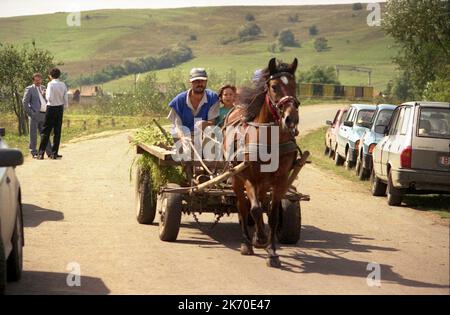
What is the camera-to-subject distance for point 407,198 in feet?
65.2

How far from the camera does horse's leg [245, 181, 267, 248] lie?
38.2 feet

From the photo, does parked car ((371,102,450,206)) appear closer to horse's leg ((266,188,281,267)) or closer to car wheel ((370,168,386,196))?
car wheel ((370,168,386,196))

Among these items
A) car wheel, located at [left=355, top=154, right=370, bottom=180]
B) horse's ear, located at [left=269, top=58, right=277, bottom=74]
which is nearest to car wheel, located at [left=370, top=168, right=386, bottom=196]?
car wheel, located at [left=355, top=154, right=370, bottom=180]

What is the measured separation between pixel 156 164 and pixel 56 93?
11.4m

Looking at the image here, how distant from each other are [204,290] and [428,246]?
458 centimetres

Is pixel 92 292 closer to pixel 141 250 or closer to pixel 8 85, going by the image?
pixel 141 250

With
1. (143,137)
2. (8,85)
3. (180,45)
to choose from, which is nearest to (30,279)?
(143,137)

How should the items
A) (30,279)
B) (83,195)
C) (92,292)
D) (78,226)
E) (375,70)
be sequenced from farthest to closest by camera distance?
(375,70), (83,195), (78,226), (30,279), (92,292)

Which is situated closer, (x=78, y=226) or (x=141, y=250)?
(x=141, y=250)

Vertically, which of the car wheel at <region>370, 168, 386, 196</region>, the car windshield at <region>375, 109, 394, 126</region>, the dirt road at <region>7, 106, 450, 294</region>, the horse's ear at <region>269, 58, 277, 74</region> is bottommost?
the car wheel at <region>370, 168, 386, 196</region>

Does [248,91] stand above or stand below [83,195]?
above

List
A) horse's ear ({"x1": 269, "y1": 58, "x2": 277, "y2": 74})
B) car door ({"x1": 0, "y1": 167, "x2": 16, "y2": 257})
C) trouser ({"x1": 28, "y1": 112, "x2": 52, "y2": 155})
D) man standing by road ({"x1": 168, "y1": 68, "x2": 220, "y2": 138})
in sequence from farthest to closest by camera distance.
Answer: trouser ({"x1": 28, "y1": 112, "x2": 52, "y2": 155}), man standing by road ({"x1": 168, "y1": 68, "x2": 220, "y2": 138}), horse's ear ({"x1": 269, "y1": 58, "x2": 277, "y2": 74}), car door ({"x1": 0, "y1": 167, "x2": 16, "y2": 257})

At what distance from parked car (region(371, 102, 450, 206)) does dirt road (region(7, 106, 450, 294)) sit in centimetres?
53

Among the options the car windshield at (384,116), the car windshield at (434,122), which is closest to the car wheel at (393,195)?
the car windshield at (434,122)
